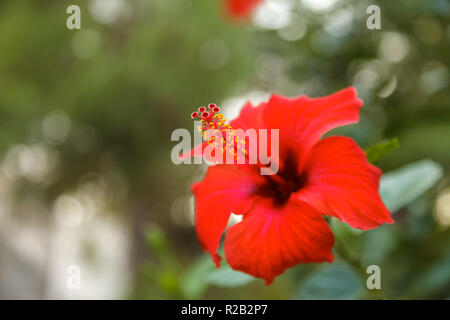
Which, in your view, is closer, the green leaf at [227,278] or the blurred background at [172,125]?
the green leaf at [227,278]

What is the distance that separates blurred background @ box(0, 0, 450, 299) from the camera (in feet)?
3.01

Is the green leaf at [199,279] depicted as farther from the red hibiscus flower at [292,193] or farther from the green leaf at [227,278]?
the red hibiscus flower at [292,193]

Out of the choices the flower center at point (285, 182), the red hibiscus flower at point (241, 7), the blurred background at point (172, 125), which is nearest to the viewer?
the flower center at point (285, 182)

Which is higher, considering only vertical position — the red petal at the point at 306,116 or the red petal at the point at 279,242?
the red petal at the point at 306,116

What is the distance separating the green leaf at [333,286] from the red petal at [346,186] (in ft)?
0.80

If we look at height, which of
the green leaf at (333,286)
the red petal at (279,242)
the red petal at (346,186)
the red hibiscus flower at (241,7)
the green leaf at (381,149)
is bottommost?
the green leaf at (333,286)

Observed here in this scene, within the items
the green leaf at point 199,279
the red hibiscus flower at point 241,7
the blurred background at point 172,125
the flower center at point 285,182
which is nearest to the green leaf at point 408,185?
the blurred background at point 172,125

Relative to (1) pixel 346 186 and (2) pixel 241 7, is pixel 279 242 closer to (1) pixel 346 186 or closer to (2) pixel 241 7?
(1) pixel 346 186

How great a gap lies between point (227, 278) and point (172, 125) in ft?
10.4

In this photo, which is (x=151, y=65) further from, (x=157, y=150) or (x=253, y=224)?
(x=253, y=224)

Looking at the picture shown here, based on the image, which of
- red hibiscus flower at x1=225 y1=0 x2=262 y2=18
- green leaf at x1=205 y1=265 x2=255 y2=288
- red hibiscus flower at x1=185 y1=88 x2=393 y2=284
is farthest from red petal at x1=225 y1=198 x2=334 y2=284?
red hibiscus flower at x1=225 y1=0 x2=262 y2=18

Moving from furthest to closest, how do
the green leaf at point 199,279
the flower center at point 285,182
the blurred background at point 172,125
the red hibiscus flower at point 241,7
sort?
the red hibiscus flower at point 241,7 < the blurred background at point 172,125 < the green leaf at point 199,279 < the flower center at point 285,182

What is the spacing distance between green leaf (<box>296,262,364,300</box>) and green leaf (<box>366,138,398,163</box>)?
239 mm

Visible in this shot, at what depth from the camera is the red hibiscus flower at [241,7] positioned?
4.72 feet
